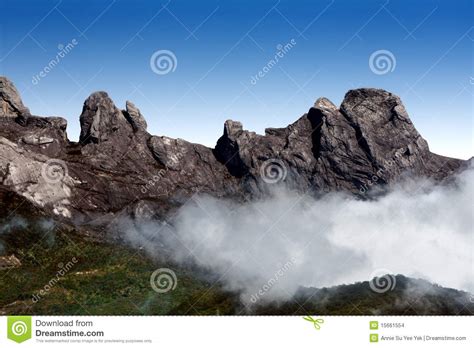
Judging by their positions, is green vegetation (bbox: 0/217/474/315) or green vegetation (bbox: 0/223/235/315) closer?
green vegetation (bbox: 0/217/474/315)

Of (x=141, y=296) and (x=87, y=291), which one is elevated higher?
(x=141, y=296)
